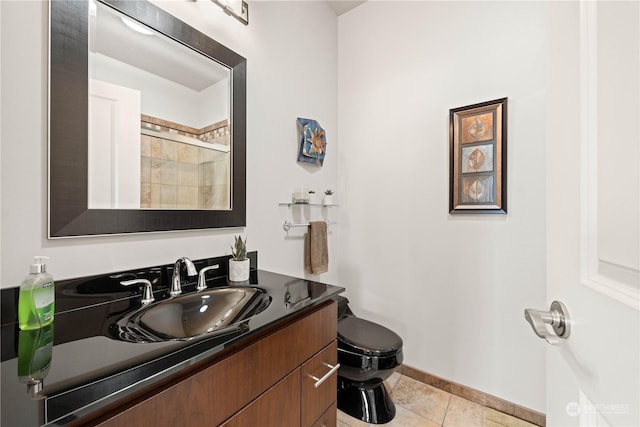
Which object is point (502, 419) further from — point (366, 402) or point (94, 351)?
point (94, 351)

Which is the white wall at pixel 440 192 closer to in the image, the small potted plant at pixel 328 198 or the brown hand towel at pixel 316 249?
the small potted plant at pixel 328 198

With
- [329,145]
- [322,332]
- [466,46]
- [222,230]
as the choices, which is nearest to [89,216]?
[222,230]

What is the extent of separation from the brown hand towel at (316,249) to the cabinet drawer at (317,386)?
71 cm

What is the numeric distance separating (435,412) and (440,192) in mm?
1289

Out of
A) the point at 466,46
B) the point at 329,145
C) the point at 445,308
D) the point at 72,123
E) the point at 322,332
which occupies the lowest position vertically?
the point at 445,308

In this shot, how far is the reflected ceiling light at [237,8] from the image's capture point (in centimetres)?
126

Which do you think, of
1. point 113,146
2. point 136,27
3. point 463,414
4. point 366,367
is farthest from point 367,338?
point 136,27

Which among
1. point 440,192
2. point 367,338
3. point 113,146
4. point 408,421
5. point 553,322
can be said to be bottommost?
point 408,421

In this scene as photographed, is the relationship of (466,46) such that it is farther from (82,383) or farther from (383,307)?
(82,383)

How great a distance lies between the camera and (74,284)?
860 millimetres

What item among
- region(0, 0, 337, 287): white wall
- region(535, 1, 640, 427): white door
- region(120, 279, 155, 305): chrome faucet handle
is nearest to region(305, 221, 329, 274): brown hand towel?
region(0, 0, 337, 287): white wall

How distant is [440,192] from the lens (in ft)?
5.57

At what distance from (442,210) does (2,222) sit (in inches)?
75.2

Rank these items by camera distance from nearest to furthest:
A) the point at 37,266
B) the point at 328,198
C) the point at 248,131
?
the point at 37,266
the point at 248,131
the point at 328,198
